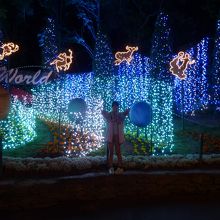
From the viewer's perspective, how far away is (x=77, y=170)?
26.4 feet

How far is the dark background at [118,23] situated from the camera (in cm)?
2795

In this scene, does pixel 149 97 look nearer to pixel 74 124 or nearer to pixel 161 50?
pixel 161 50

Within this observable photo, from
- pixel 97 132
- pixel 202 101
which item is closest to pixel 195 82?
pixel 202 101

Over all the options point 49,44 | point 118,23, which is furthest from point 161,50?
point 118,23

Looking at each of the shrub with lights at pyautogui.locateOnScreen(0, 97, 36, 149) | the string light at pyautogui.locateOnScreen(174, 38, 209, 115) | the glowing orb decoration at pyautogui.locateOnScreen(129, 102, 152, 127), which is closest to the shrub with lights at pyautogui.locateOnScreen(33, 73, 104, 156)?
the shrub with lights at pyautogui.locateOnScreen(0, 97, 36, 149)

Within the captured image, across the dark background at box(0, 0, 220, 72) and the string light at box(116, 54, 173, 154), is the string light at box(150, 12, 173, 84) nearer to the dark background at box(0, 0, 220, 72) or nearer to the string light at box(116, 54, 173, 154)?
the string light at box(116, 54, 173, 154)

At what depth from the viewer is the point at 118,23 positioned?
31156 mm

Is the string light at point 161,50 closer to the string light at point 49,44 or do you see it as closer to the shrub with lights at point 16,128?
the shrub with lights at point 16,128

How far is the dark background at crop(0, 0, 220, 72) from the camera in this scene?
27953 millimetres

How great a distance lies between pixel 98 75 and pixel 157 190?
976cm

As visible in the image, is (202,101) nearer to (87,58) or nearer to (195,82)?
(195,82)

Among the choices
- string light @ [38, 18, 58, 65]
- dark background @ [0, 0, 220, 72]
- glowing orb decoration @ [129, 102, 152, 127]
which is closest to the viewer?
glowing orb decoration @ [129, 102, 152, 127]

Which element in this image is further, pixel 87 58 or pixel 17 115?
pixel 87 58

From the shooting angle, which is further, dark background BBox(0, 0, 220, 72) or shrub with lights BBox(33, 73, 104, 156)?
dark background BBox(0, 0, 220, 72)
